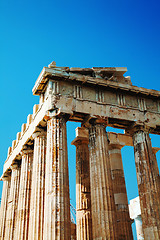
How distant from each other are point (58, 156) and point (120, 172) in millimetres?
10305

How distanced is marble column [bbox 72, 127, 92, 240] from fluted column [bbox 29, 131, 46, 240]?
4660 millimetres

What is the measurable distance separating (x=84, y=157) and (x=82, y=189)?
→ 291 centimetres

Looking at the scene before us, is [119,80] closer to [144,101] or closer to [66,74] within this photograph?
[144,101]

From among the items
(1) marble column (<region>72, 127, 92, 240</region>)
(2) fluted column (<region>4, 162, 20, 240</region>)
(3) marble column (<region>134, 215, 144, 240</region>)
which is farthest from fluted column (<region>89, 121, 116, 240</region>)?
(3) marble column (<region>134, 215, 144, 240</region>)

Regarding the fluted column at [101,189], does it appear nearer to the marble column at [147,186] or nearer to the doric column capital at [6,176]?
the marble column at [147,186]

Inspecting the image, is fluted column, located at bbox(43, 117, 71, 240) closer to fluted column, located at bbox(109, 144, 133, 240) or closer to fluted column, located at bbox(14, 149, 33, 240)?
fluted column, located at bbox(14, 149, 33, 240)

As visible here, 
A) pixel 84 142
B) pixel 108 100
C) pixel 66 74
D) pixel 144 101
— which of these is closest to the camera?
pixel 66 74

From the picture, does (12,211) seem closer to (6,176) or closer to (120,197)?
(6,176)

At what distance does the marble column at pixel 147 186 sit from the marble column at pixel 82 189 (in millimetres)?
4483

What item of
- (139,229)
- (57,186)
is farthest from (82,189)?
(139,229)

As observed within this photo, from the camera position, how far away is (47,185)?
19.1 m

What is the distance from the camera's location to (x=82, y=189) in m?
25.2

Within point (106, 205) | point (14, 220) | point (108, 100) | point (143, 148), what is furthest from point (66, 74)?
point (14, 220)

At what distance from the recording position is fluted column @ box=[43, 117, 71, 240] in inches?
→ 698
